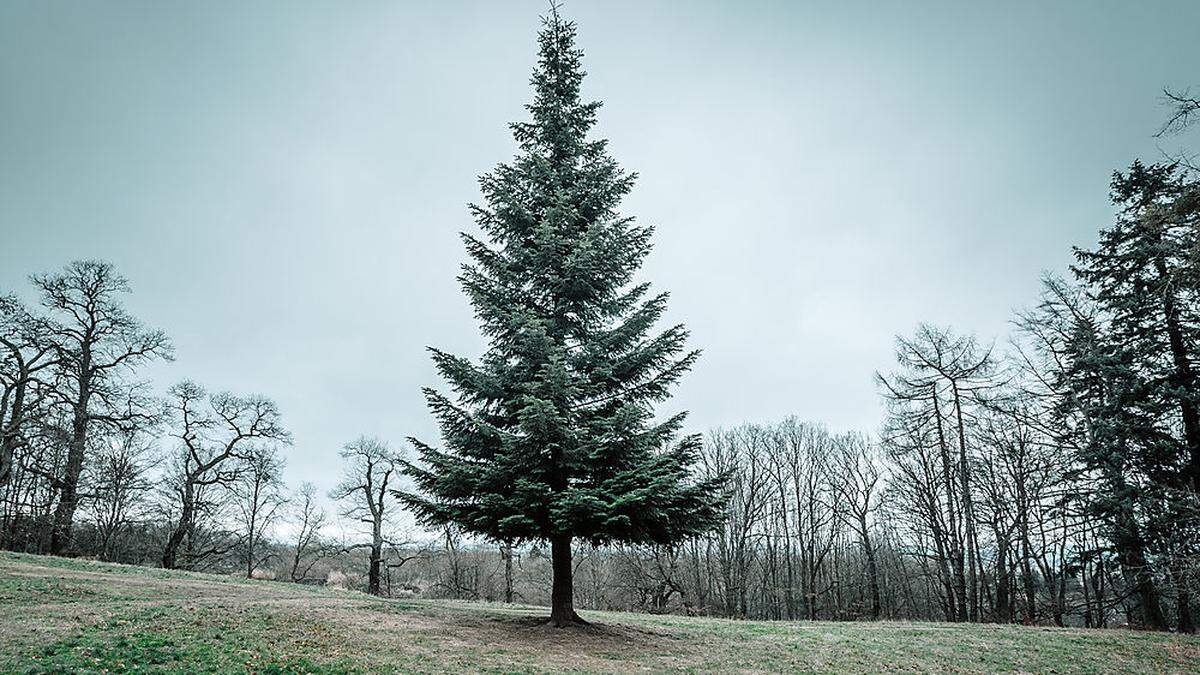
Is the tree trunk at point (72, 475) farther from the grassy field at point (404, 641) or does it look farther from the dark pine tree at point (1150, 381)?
the dark pine tree at point (1150, 381)

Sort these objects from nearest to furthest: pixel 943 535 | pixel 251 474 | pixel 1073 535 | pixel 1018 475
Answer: pixel 1073 535
pixel 1018 475
pixel 943 535
pixel 251 474

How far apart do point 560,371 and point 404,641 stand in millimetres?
5428

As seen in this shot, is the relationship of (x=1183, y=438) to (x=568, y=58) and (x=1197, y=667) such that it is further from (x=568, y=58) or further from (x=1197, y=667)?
(x=568, y=58)

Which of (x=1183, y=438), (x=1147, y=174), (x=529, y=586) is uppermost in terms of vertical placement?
(x=1147, y=174)

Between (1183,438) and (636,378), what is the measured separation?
62.0 ft

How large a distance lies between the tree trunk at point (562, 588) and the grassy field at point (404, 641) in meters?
0.47

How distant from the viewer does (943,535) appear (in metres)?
26.2

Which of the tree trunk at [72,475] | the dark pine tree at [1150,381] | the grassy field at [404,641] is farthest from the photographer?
the tree trunk at [72,475]

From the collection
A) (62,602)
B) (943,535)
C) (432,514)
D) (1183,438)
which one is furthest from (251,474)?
(1183,438)

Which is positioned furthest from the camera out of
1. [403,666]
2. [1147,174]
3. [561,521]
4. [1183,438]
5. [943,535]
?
[943,535]

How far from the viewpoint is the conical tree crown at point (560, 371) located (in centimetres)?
1154

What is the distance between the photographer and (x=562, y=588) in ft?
Answer: 42.0

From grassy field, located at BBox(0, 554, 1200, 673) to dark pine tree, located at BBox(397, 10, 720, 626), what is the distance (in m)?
2.12

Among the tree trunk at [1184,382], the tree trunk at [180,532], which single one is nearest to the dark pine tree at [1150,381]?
the tree trunk at [1184,382]
